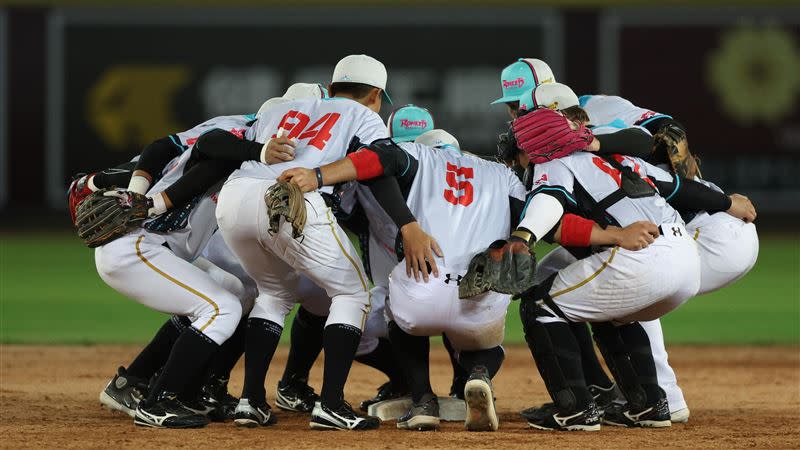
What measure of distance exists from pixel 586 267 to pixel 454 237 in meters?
0.56

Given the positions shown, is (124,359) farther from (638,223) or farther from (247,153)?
(638,223)

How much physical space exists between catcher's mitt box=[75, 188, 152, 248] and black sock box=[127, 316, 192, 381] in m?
0.57

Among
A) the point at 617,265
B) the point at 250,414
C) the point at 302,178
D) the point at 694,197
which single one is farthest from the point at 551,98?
the point at 250,414

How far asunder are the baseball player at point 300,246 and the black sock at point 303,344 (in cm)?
43

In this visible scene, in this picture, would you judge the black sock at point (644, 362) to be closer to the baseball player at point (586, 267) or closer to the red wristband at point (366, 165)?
the baseball player at point (586, 267)

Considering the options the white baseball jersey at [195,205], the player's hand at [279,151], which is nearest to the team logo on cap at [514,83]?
the white baseball jersey at [195,205]

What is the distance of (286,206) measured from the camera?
447 centimetres

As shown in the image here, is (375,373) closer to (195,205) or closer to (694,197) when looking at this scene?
(195,205)

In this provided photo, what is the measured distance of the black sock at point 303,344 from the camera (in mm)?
5492

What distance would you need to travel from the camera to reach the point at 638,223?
4.80 m

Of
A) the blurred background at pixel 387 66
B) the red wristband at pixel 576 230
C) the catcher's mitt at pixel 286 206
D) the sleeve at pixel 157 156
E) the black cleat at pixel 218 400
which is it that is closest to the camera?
the catcher's mitt at pixel 286 206

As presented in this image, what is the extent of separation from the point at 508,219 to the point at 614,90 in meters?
12.8

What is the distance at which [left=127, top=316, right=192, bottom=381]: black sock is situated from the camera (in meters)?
5.35

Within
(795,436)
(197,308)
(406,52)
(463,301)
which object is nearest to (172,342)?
(197,308)
